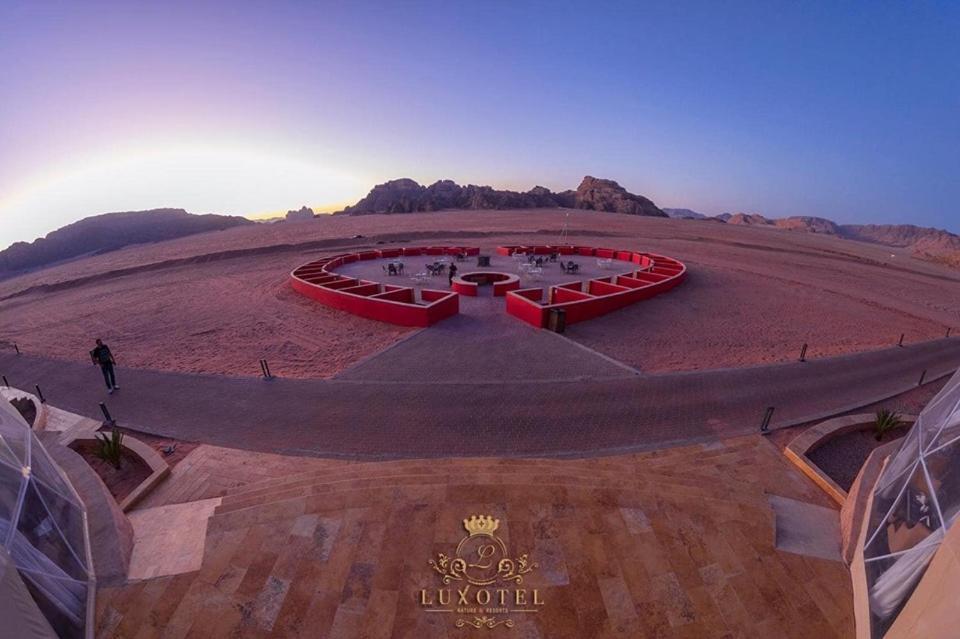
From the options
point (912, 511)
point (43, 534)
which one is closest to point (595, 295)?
point (912, 511)

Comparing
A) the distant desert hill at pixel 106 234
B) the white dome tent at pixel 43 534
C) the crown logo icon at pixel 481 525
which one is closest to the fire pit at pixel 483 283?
the crown logo icon at pixel 481 525

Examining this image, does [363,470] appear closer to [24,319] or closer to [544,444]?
[544,444]

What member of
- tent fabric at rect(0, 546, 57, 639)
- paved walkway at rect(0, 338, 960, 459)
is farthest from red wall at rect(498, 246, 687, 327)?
tent fabric at rect(0, 546, 57, 639)

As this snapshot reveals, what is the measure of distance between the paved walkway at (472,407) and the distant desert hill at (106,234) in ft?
256

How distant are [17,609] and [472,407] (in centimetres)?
760

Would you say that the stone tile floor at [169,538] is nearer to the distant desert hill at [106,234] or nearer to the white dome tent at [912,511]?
the white dome tent at [912,511]

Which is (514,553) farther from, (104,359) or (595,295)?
(595,295)

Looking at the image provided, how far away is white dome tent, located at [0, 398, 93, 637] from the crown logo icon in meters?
4.13

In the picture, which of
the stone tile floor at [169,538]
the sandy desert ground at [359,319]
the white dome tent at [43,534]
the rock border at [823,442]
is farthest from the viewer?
the sandy desert ground at [359,319]

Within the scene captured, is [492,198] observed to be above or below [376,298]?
above

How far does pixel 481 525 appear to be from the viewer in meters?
4.96

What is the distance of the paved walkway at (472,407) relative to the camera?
8539 millimetres

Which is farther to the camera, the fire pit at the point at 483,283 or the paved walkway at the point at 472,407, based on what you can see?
the fire pit at the point at 483,283

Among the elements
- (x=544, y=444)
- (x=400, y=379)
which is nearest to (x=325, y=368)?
(x=400, y=379)
